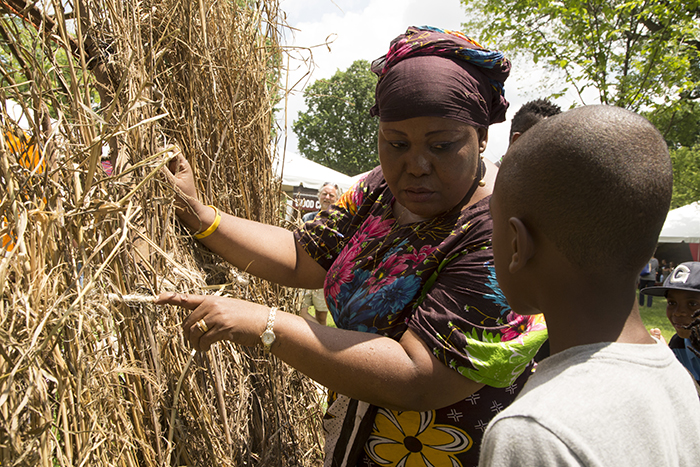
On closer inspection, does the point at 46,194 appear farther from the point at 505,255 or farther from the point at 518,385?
the point at 518,385

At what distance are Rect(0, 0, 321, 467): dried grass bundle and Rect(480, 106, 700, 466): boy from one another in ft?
2.77

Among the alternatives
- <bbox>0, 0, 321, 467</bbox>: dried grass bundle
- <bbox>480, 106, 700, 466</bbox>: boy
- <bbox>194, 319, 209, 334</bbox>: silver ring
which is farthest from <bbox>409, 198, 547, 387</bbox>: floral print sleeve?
<bbox>0, 0, 321, 467</bbox>: dried grass bundle

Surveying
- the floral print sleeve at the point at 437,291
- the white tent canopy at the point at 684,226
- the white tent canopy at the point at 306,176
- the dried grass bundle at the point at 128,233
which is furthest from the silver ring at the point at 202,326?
the white tent canopy at the point at 684,226

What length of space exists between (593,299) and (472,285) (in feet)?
1.22

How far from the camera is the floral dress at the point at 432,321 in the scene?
1.07 meters

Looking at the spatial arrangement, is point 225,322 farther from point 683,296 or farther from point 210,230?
point 683,296

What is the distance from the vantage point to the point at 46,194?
108cm

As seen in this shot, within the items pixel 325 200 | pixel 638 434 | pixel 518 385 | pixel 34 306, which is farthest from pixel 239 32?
pixel 325 200

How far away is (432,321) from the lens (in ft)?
3.59

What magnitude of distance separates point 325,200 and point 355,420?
405 centimetres

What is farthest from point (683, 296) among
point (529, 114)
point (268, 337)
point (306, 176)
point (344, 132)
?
point (344, 132)

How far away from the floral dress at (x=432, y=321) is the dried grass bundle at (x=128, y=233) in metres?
0.44

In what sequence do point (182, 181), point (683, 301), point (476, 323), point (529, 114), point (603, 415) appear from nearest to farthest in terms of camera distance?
1. point (603, 415)
2. point (476, 323)
3. point (182, 181)
4. point (683, 301)
5. point (529, 114)

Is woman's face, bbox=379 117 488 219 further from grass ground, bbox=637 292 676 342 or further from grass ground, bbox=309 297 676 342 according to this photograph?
grass ground, bbox=637 292 676 342
